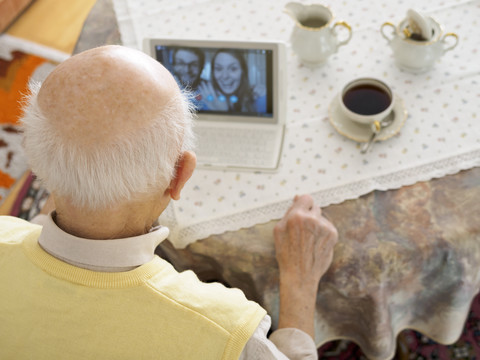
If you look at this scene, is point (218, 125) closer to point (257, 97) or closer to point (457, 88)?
point (257, 97)

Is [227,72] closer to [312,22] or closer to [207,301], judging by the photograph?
[312,22]

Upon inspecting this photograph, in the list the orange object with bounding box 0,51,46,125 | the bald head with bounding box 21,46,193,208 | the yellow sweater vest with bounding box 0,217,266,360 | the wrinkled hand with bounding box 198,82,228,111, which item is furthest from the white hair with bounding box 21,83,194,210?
the orange object with bounding box 0,51,46,125

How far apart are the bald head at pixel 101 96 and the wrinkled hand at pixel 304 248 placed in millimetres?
457

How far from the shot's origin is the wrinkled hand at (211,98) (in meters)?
1.30

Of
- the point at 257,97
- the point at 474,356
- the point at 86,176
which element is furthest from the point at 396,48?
the point at 474,356

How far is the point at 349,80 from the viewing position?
137cm

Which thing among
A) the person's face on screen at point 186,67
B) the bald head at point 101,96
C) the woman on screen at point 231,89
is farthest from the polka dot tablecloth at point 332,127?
the bald head at point 101,96

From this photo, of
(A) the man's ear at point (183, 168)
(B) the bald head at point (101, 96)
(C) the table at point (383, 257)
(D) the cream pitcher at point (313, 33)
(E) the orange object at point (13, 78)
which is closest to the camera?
(B) the bald head at point (101, 96)

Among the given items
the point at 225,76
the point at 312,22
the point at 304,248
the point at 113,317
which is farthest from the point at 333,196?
the point at 113,317

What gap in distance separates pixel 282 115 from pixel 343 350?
0.92 metres

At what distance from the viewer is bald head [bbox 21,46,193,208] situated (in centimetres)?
73

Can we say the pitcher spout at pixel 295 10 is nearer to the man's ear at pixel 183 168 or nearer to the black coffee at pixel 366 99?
the black coffee at pixel 366 99

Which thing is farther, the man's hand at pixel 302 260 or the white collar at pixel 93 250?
the man's hand at pixel 302 260

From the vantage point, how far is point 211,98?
1.31 m
